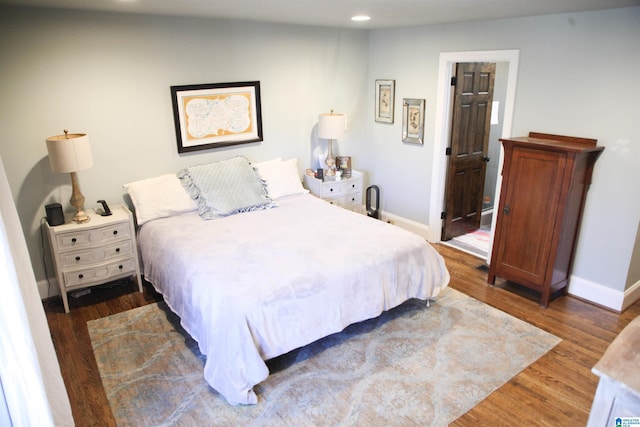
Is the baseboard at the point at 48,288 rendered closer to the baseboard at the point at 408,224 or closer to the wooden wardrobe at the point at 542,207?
the baseboard at the point at 408,224

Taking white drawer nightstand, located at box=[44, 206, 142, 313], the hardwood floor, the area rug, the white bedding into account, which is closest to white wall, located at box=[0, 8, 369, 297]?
white drawer nightstand, located at box=[44, 206, 142, 313]

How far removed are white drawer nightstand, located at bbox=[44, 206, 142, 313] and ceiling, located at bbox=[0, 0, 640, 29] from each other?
1629 millimetres

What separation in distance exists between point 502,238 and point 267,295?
7.34 ft

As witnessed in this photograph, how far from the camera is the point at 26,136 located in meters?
3.41

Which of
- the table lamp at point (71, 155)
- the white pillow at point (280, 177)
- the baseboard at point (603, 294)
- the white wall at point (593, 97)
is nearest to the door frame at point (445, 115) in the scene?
the white wall at point (593, 97)

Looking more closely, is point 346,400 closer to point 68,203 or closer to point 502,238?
point 502,238

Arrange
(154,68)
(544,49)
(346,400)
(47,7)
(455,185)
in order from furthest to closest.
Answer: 1. (455,185)
2. (154,68)
3. (544,49)
4. (47,7)
5. (346,400)

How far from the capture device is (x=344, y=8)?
323cm

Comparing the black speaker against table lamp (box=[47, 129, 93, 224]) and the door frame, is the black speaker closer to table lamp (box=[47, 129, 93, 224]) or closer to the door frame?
table lamp (box=[47, 129, 93, 224])

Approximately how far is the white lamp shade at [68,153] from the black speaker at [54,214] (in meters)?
0.30

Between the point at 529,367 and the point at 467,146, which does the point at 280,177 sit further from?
the point at 529,367

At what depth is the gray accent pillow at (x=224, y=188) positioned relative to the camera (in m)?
3.88

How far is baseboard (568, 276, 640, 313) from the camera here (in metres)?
3.45

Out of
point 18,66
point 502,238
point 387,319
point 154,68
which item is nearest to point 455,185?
point 502,238
